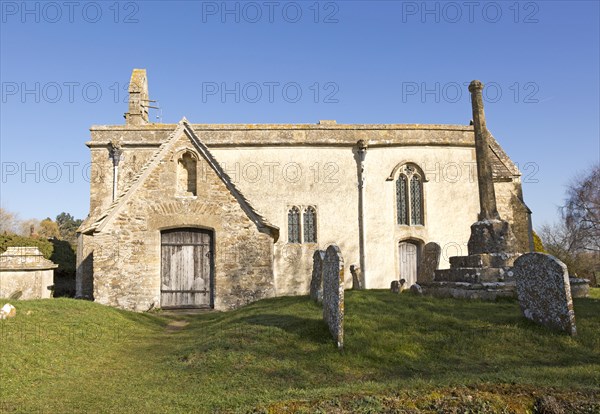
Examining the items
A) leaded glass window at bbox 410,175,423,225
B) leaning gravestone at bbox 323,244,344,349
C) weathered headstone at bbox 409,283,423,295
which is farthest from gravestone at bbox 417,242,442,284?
leaning gravestone at bbox 323,244,344,349

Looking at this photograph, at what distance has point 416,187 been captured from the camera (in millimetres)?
20609

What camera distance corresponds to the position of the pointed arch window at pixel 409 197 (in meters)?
20.3

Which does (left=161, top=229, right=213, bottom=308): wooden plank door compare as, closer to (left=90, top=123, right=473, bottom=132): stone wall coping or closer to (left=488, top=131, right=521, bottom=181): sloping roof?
(left=90, top=123, right=473, bottom=132): stone wall coping

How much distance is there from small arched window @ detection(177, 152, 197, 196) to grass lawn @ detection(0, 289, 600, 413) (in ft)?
17.6

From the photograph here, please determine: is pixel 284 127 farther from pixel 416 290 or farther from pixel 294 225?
pixel 416 290

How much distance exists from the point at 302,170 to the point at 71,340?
1309cm

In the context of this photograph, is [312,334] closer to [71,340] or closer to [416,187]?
[71,340]

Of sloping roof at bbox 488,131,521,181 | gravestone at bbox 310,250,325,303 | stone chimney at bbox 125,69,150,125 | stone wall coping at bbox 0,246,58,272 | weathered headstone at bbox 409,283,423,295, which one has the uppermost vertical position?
stone chimney at bbox 125,69,150,125

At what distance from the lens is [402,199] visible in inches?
808

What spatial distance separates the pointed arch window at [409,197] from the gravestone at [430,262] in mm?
4842

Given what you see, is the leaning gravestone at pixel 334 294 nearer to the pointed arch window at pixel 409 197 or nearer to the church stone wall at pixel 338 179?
the church stone wall at pixel 338 179

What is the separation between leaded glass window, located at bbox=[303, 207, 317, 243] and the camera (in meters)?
19.8

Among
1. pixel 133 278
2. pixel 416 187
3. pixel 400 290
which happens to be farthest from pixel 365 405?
pixel 416 187

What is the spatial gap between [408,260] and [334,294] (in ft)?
42.9
